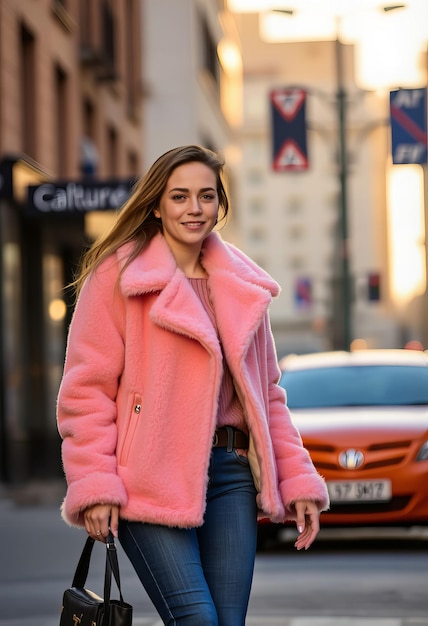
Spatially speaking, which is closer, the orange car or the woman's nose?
the woman's nose

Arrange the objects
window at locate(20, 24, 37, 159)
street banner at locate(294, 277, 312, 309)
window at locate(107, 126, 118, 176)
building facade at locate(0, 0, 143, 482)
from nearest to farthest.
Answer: building facade at locate(0, 0, 143, 482)
window at locate(20, 24, 37, 159)
window at locate(107, 126, 118, 176)
street banner at locate(294, 277, 312, 309)

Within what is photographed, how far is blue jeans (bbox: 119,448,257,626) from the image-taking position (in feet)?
12.8

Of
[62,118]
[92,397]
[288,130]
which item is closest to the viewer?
Result: [92,397]

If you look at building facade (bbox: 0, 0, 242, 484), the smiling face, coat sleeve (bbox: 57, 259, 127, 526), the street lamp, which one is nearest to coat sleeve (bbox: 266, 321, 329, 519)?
the smiling face

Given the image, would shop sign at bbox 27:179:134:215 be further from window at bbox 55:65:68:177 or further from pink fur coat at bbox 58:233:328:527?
pink fur coat at bbox 58:233:328:527

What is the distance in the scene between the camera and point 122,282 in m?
4.17

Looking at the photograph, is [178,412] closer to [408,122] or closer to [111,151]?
[408,122]

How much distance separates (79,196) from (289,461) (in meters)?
12.4

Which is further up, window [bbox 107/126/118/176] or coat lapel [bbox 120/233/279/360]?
window [bbox 107/126/118/176]

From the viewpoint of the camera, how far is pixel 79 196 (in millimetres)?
16484

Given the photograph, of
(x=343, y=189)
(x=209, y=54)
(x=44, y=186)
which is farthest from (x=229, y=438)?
(x=209, y=54)

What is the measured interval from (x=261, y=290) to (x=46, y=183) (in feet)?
40.9

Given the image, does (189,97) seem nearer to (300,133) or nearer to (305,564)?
(300,133)

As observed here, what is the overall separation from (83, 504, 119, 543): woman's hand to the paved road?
11.8ft
